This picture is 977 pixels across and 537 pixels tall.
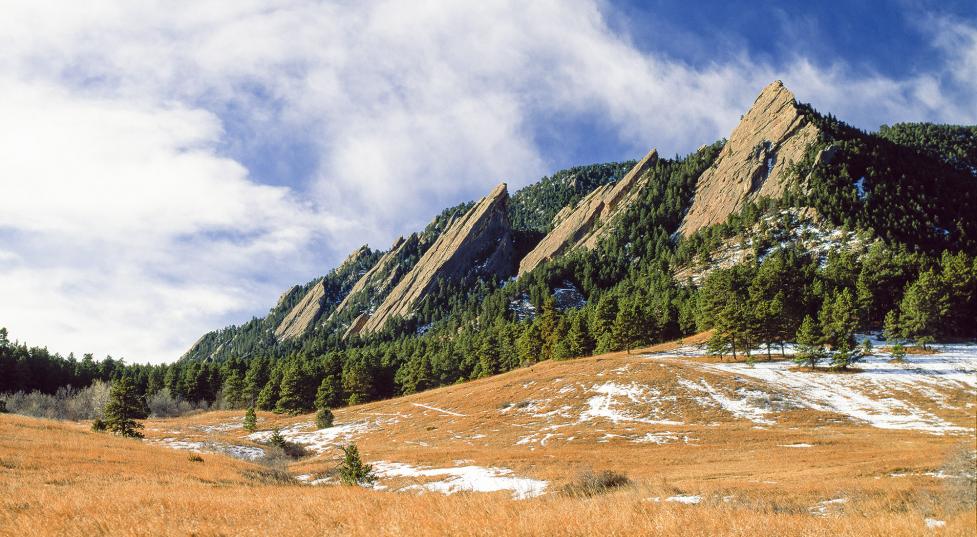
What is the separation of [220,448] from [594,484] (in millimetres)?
40591

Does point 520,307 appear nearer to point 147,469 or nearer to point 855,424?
point 147,469

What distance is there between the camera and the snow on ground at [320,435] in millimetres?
55322

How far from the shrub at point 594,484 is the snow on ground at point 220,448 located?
34284 mm

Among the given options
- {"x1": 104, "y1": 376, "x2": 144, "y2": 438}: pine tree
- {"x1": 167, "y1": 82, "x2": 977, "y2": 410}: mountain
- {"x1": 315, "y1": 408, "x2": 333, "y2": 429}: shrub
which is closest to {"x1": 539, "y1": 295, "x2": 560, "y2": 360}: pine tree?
{"x1": 167, "y1": 82, "x2": 977, "y2": 410}: mountain

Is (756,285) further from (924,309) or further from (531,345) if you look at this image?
(924,309)

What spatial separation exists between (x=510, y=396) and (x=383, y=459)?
32.0 m

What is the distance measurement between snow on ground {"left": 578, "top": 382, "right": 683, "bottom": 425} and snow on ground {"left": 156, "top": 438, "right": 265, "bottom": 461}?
3327cm

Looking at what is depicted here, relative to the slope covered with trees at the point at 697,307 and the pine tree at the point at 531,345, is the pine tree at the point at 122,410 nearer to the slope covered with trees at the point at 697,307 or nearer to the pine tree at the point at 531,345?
the slope covered with trees at the point at 697,307

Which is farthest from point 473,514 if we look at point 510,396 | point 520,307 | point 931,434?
point 520,307

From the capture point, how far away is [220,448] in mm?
43969

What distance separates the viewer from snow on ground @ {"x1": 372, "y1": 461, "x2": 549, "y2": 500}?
826 inches

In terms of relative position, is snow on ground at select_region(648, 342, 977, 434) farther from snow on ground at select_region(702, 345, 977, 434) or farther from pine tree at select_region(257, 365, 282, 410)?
pine tree at select_region(257, 365, 282, 410)

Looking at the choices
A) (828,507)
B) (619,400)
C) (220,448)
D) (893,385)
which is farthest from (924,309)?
(220,448)

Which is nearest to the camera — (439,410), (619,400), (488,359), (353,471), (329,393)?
(353,471)
